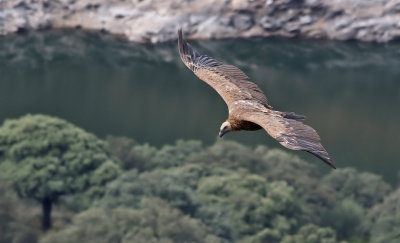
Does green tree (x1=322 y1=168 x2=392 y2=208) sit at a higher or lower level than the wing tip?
lower

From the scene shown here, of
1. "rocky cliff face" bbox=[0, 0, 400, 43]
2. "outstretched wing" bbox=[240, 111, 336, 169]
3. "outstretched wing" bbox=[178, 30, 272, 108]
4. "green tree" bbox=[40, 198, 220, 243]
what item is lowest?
"green tree" bbox=[40, 198, 220, 243]

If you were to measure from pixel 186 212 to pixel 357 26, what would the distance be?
128ft

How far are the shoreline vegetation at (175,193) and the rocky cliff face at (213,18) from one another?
22.5m

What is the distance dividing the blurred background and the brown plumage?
2749 cm

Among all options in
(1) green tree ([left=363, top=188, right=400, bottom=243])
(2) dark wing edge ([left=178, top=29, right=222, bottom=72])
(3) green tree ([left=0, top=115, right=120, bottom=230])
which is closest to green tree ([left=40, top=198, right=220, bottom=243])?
(3) green tree ([left=0, top=115, right=120, bottom=230])

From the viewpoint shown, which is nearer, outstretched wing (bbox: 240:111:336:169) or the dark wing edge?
outstretched wing (bbox: 240:111:336:169)

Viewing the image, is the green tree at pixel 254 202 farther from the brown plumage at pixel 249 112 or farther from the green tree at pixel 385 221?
the brown plumage at pixel 249 112

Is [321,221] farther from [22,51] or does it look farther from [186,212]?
[22,51]

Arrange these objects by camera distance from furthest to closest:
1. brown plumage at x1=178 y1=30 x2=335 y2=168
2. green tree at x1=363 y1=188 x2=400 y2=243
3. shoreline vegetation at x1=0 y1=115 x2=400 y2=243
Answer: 1. green tree at x1=363 y1=188 x2=400 y2=243
2. shoreline vegetation at x1=0 y1=115 x2=400 y2=243
3. brown plumage at x1=178 y1=30 x2=335 y2=168

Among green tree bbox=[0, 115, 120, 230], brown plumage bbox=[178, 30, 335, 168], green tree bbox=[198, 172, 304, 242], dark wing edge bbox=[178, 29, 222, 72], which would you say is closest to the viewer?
brown plumage bbox=[178, 30, 335, 168]

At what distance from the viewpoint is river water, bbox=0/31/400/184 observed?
6756 centimetres

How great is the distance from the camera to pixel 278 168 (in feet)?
205

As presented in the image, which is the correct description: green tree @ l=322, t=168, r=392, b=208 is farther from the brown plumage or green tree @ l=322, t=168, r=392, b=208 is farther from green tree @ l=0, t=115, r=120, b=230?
the brown plumage

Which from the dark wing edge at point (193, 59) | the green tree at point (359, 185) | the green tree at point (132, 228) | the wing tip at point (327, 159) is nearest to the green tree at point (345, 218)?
the green tree at point (359, 185)
